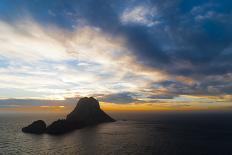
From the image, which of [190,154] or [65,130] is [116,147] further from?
[65,130]

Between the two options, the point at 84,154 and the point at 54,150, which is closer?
the point at 84,154

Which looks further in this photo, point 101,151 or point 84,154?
point 101,151

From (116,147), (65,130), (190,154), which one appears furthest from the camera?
(65,130)

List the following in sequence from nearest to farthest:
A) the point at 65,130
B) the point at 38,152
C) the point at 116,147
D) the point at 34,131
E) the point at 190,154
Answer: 1. the point at 190,154
2. the point at 38,152
3. the point at 116,147
4. the point at 34,131
5. the point at 65,130

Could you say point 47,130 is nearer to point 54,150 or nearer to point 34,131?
point 34,131

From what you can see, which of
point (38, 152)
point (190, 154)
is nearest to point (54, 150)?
point (38, 152)

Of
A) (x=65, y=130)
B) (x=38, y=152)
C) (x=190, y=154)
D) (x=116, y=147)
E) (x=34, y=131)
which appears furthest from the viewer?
(x=65, y=130)

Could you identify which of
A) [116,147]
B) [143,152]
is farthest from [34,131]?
[143,152]
